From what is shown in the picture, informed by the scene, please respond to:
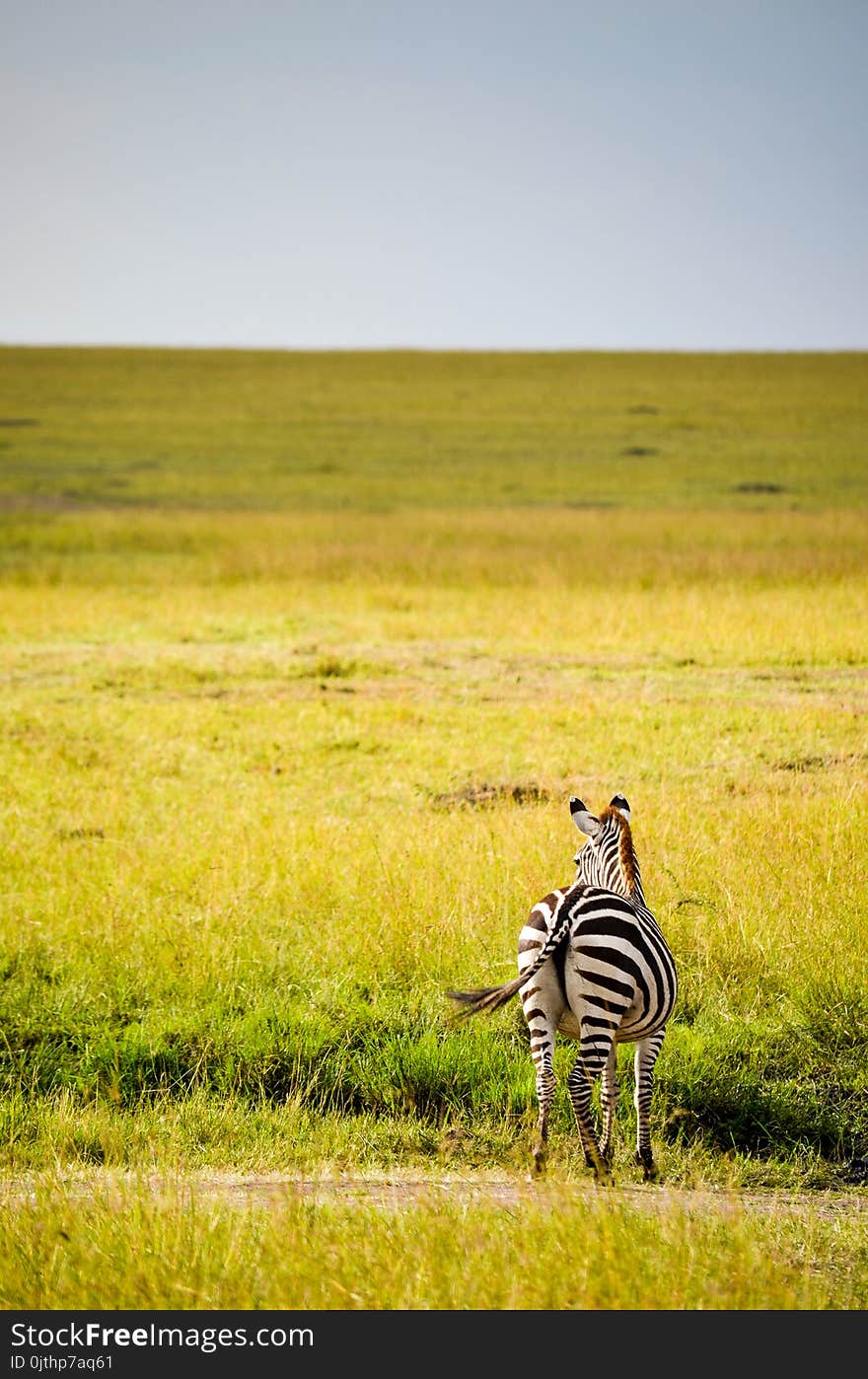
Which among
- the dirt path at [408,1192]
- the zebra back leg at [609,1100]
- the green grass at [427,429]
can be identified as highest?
the green grass at [427,429]

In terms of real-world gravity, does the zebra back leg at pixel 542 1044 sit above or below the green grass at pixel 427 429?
below

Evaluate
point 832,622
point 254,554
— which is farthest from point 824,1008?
point 254,554

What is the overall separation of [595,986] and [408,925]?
10.3 feet

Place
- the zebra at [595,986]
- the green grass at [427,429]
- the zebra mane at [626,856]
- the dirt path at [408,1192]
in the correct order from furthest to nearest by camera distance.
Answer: the green grass at [427,429] → the dirt path at [408,1192] → the zebra mane at [626,856] → the zebra at [595,986]

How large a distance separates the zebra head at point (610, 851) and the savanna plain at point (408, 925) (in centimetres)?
108

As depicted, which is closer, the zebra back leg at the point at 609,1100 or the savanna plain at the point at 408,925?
the savanna plain at the point at 408,925

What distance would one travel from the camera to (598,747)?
12000mm

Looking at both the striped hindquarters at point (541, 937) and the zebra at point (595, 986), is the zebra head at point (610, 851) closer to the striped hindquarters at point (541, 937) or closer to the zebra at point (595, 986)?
the zebra at point (595, 986)

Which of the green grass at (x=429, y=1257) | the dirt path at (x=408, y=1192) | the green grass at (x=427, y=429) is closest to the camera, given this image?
the green grass at (x=429, y=1257)

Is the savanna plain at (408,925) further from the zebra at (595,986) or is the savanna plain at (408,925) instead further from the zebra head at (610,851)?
the zebra head at (610,851)

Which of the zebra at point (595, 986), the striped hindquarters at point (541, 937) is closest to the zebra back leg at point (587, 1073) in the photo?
the zebra at point (595, 986)

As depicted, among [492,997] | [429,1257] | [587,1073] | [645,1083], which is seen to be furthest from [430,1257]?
[645,1083]

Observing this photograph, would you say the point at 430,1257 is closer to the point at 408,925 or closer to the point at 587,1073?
the point at 587,1073

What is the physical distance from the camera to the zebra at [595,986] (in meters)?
4.26
